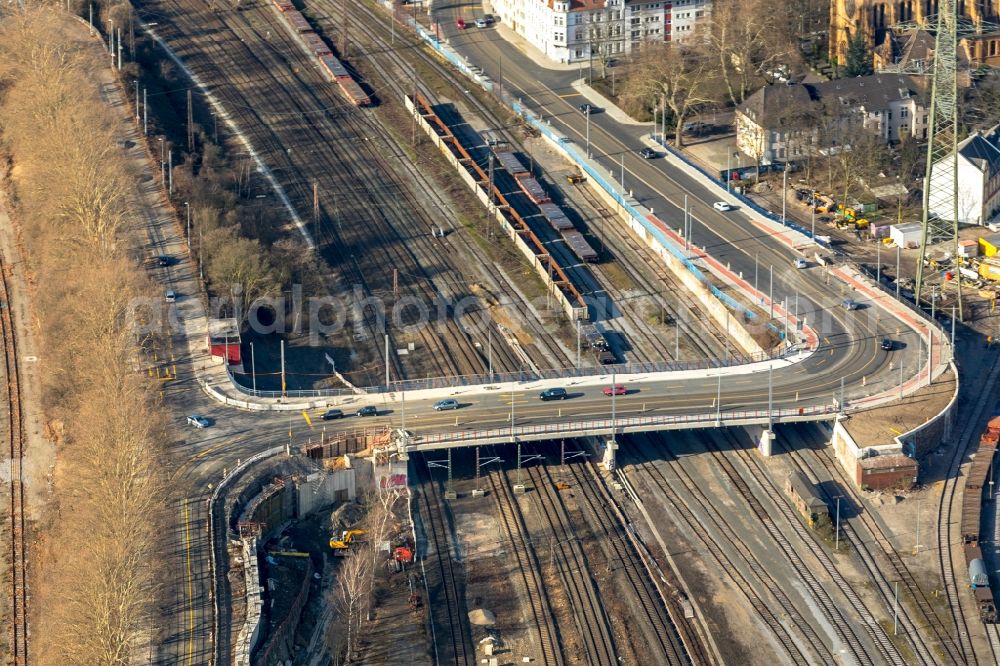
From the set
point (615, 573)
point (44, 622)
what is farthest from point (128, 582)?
point (615, 573)

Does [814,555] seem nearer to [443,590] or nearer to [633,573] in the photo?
[633,573]

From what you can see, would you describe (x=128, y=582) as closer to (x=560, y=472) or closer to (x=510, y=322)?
(x=560, y=472)

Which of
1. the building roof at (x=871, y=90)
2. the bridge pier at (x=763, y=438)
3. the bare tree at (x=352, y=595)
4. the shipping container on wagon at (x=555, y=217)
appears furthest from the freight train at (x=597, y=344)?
the building roof at (x=871, y=90)

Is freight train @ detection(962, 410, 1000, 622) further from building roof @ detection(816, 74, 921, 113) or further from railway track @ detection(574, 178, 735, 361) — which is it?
building roof @ detection(816, 74, 921, 113)

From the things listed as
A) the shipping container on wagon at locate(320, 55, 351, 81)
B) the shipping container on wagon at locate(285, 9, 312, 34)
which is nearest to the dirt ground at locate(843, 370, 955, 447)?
the shipping container on wagon at locate(320, 55, 351, 81)

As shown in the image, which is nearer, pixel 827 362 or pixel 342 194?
pixel 827 362
